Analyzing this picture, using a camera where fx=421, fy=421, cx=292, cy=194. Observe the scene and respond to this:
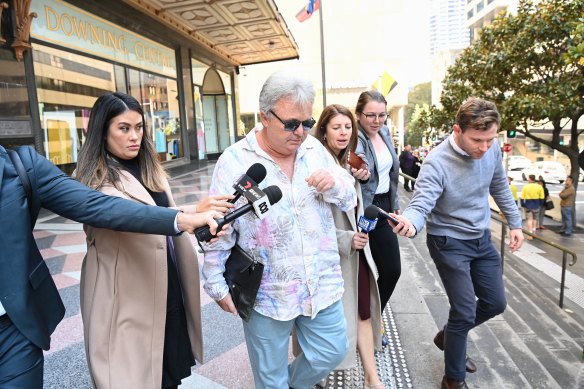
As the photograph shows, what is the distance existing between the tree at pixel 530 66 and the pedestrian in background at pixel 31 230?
12.7 metres

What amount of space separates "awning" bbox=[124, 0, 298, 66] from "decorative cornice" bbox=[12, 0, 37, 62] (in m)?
4.34

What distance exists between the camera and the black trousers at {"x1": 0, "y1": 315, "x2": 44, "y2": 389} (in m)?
Result: 1.38

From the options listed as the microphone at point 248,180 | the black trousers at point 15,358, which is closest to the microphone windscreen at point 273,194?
the microphone at point 248,180

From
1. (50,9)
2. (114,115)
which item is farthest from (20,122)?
(114,115)

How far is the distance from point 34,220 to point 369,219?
58.5 inches

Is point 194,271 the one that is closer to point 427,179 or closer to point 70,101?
point 427,179

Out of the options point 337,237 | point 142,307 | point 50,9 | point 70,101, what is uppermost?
point 50,9

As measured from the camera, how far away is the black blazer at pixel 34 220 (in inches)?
54.6

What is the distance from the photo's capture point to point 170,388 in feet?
6.89

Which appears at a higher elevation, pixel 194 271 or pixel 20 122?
pixel 20 122

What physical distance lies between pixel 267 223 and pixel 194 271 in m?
0.50

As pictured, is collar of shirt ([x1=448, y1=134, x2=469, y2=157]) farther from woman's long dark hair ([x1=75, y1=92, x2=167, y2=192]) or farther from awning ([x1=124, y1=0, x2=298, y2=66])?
awning ([x1=124, y1=0, x2=298, y2=66])

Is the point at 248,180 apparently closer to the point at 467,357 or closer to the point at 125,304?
the point at 125,304

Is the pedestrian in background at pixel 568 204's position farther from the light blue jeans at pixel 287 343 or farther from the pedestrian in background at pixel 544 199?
the light blue jeans at pixel 287 343
